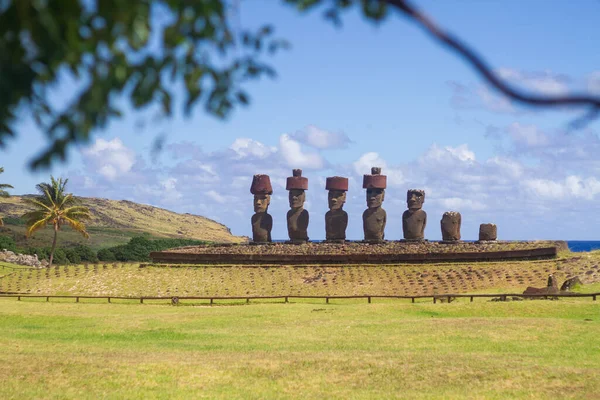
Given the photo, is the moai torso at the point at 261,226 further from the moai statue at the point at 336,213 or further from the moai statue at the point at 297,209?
the moai statue at the point at 336,213

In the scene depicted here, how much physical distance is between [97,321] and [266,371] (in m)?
14.2

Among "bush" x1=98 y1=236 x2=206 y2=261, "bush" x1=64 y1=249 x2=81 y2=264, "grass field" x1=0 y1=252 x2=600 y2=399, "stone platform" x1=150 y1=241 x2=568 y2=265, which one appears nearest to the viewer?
"grass field" x1=0 y1=252 x2=600 y2=399

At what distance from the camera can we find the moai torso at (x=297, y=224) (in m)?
58.0

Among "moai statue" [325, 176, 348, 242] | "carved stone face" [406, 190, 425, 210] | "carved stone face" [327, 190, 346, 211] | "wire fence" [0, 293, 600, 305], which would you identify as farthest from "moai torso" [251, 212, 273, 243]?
"wire fence" [0, 293, 600, 305]

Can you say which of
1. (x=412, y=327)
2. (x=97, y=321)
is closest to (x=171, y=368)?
(x=412, y=327)

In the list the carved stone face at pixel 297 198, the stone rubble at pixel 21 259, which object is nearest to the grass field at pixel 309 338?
the carved stone face at pixel 297 198

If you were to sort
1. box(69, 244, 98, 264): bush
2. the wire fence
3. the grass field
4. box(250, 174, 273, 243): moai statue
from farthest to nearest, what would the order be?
box(69, 244, 98, 264): bush, box(250, 174, 273, 243): moai statue, the wire fence, the grass field

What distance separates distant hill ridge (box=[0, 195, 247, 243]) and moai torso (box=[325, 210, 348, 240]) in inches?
3589

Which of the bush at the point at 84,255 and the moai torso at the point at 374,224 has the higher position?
the moai torso at the point at 374,224

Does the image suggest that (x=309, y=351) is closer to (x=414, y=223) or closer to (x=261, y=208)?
(x=414, y=223)

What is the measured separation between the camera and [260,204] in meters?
59.2

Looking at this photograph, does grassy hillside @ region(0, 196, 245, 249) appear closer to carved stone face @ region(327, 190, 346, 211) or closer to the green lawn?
carved stone face @ region(327, 190, 346, 211)

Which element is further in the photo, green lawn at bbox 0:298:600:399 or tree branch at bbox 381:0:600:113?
green lawn at bbox 0:298:600:399

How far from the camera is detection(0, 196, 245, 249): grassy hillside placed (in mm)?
117875
